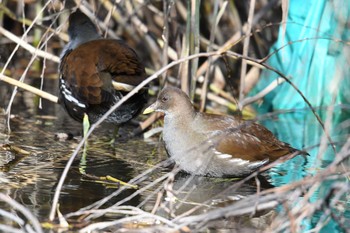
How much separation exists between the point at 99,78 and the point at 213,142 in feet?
3.39

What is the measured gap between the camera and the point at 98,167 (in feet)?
16.9

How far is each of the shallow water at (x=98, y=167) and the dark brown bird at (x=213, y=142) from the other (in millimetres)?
114

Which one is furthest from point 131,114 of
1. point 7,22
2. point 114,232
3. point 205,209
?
A: point 7,22

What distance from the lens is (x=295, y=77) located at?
7098 millimetres

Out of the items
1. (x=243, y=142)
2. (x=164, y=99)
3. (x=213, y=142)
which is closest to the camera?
(x=213, y=142)

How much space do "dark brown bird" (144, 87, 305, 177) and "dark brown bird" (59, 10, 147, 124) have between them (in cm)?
42

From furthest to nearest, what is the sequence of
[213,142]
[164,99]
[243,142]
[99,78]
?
A: [99,78]
[164,99]
[243,142]
[213,142]

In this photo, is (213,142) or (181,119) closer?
(213,142)

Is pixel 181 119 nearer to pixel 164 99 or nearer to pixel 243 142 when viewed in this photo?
pixel 164 99

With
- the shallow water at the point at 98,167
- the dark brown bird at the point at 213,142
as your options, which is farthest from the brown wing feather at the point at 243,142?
the shallow water at the point at 98,167

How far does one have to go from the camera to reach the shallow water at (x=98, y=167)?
420 centimetres

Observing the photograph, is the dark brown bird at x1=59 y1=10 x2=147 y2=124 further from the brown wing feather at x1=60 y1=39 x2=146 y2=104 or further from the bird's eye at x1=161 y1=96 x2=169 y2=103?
the bird's eye at x1=161 y1=96 x2=169 y2=103

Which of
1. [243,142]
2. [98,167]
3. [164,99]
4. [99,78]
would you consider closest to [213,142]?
[243,142]

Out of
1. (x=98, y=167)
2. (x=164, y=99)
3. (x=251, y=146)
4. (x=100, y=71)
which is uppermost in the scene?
(x=100, y=71)
